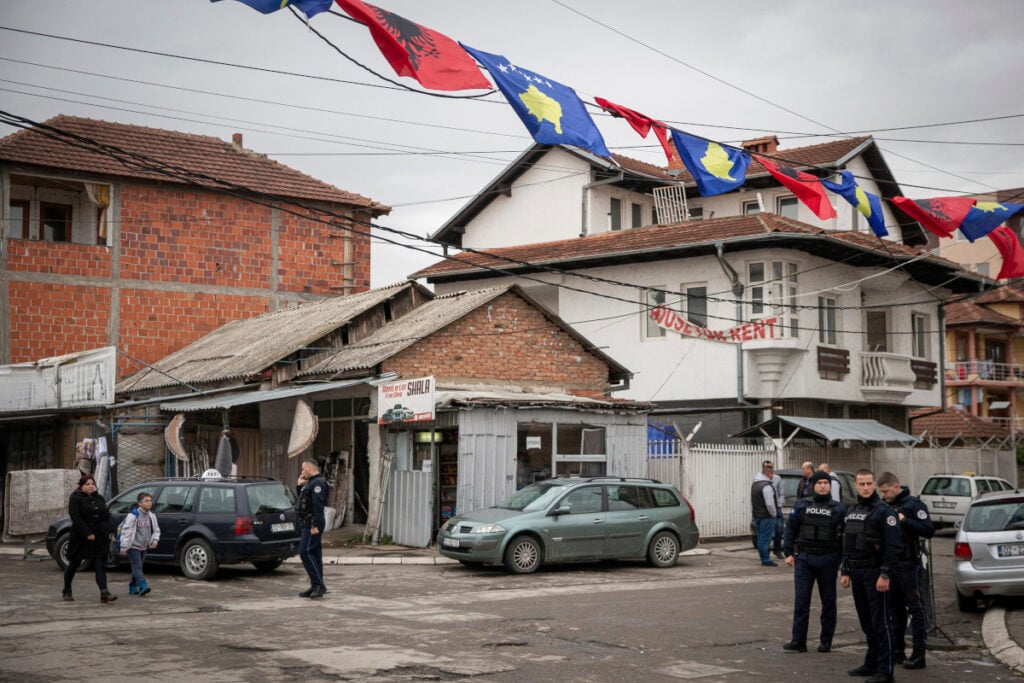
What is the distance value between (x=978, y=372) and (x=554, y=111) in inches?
1922

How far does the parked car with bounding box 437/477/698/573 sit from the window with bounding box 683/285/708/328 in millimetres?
11493

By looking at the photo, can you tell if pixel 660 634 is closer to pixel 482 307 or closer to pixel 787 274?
pixel 482 307

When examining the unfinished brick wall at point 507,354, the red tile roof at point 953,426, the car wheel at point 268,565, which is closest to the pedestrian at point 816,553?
the car wheel at point 268,565

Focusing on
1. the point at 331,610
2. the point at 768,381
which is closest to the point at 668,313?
the point at 768,381

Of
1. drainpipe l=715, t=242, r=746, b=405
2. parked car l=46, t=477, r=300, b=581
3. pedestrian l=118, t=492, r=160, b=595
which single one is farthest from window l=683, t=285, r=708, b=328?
pedestrian l=118, t=492, r=160, b=595

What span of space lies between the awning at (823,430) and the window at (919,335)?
6288 mm

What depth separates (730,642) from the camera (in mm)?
11656

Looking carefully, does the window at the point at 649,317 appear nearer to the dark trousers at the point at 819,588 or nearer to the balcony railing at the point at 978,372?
the dark trousers at the point at 819,588

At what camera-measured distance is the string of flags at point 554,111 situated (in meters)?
11.5

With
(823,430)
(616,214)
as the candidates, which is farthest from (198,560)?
(616,214)

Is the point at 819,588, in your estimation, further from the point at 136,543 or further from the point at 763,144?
the point at 763,144

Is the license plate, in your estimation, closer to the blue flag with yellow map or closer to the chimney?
the blue flag with yellow map

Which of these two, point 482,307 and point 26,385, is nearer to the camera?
point 482,307

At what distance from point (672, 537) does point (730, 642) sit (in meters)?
8.29
